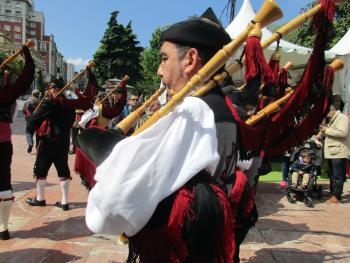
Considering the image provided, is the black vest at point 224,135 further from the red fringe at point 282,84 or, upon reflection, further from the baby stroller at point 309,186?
the baby stroller at point 309,186

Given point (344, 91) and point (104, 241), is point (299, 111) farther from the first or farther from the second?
point (344, 91)

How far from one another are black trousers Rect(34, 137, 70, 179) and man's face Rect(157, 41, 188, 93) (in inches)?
158

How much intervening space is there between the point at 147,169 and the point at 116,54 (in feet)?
135

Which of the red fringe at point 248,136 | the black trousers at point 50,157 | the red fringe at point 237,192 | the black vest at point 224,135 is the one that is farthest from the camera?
the black trousers at point 50,157

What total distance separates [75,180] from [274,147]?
590 cm

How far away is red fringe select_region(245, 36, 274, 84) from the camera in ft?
4.83

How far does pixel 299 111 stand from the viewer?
191 centimetres

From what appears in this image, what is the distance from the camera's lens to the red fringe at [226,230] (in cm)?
134

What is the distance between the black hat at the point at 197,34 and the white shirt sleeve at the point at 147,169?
1.07ft

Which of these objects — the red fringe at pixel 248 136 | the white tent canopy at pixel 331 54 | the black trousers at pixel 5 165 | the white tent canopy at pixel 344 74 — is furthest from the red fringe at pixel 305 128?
the white tent canopy at pixel 344 74

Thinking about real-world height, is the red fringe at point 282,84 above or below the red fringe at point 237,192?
above

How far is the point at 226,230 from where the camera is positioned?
1.35m

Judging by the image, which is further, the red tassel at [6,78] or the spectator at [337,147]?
the spectator at [337,147]

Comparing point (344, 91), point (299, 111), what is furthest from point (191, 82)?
point (344, 91)
